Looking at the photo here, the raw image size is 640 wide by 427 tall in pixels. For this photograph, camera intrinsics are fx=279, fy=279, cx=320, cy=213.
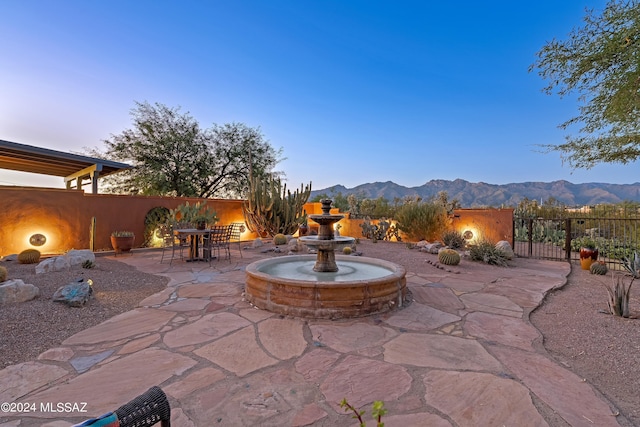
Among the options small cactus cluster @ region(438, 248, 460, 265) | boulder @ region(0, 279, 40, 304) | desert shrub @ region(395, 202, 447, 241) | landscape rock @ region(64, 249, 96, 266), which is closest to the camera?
boulder @ region(0, 279, 40, 304)

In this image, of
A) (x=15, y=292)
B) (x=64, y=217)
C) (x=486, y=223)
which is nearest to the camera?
(x=15, y=292)

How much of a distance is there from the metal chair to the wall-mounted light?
939 centimetres

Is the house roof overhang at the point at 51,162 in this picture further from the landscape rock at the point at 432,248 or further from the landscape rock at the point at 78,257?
the landscape rock at the point at 432,248

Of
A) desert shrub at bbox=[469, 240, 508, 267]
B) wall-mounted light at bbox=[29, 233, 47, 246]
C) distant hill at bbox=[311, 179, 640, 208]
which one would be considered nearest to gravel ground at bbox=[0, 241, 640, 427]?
desert shrub at bbox=[469, 240, 508, 267]

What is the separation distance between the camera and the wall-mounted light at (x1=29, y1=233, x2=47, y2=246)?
727 centimetres

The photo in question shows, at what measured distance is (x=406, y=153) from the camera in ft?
74.3

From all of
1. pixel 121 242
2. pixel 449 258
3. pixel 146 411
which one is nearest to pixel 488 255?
pixel 449 258

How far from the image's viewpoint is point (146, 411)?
86cm

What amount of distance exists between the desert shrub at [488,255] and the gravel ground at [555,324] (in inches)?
66.9

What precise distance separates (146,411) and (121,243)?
8.61 meters

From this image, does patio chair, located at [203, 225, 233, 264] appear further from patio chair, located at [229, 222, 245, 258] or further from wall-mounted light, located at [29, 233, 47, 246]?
wall-mounted light, located at [29, 233, 47, 246]

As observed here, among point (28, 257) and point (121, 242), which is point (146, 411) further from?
point (121, 242)

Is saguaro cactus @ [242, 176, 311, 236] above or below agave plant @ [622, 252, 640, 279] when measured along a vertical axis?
above

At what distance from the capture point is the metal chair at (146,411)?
31.3 inches
